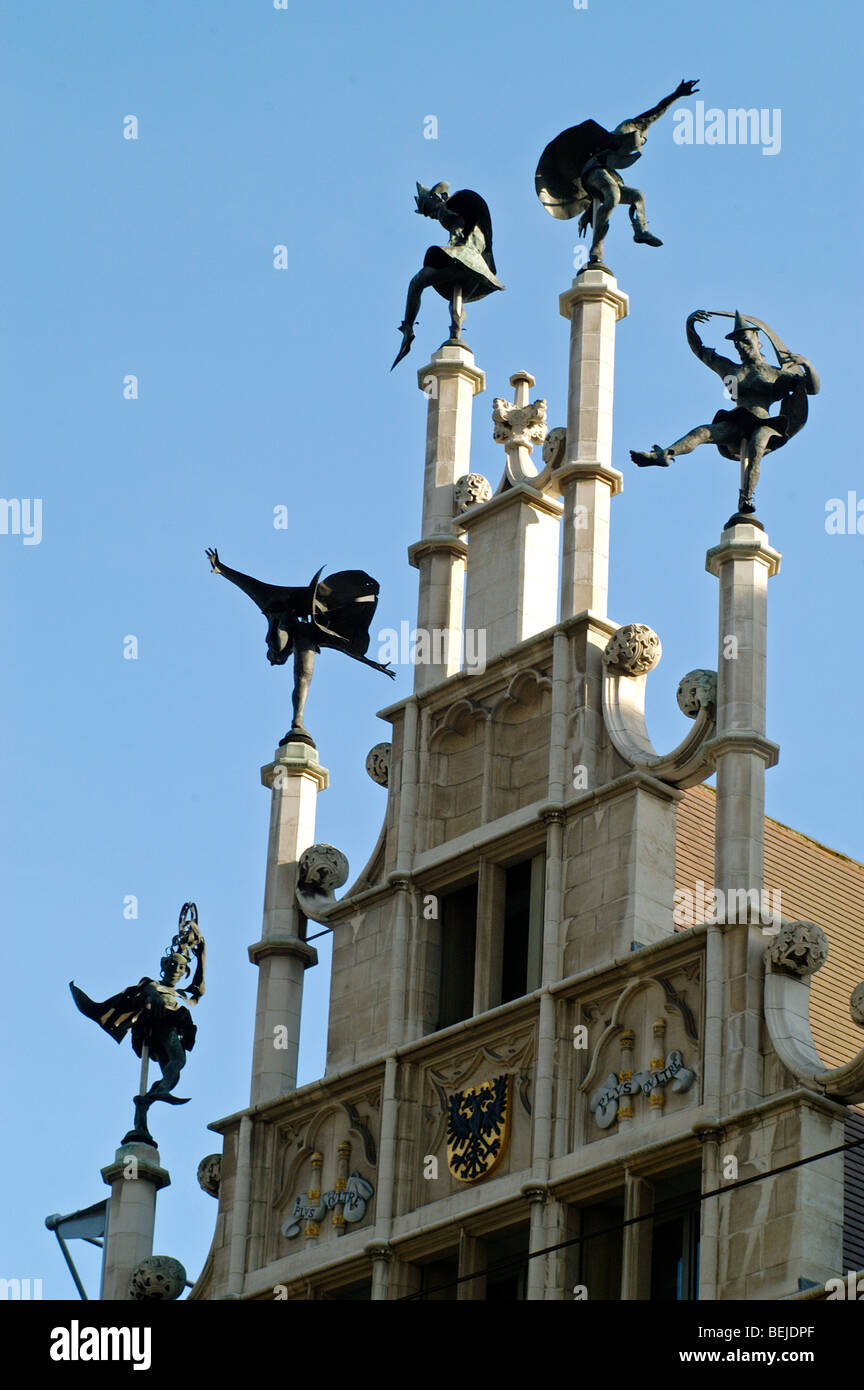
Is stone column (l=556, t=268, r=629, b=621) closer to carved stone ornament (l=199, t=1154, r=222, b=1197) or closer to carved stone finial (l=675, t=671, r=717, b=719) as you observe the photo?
carved stone finial (l=675, t=671, r=717, b=719)

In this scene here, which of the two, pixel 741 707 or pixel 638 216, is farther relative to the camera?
pixel 638 216

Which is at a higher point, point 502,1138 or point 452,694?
point 452,694

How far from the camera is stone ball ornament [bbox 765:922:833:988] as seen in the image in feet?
98.5

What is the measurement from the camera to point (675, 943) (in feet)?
101

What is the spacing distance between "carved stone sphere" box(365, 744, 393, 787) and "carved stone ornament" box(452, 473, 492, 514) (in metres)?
2.25

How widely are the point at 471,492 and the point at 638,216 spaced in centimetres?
285

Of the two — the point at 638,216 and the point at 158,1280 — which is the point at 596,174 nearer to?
the point at 638,216

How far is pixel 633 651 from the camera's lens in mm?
32812

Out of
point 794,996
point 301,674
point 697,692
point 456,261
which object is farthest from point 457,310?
point 794,996

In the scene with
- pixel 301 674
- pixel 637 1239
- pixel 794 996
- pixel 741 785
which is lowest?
pixel 637 1239

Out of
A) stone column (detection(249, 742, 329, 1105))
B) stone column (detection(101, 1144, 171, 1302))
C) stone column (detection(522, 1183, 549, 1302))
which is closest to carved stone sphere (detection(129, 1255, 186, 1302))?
stone column (detection(101, 1144, 171, 1302))

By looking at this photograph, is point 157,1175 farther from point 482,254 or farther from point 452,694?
point 482,254
